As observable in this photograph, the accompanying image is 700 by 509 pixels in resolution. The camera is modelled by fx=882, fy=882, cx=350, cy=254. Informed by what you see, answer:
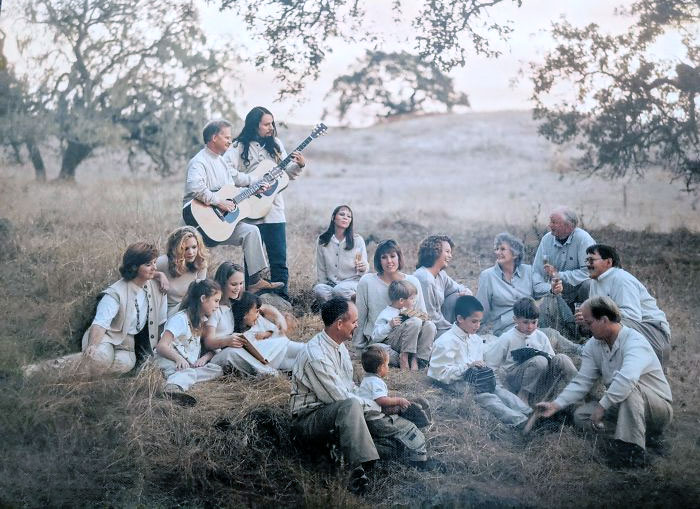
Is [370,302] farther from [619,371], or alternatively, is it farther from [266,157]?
[619,371]

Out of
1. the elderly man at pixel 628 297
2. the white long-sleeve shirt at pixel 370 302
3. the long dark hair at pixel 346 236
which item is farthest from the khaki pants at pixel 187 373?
the elderly man at pixel 628 297

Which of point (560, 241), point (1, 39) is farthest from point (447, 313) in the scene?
point (1, 39)

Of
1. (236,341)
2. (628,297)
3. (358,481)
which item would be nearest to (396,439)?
(358,481)

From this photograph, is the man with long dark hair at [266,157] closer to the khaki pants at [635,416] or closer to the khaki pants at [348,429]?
the khaki pants at [348,429]

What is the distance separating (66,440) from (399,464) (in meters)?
1.95

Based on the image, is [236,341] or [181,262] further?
[181,262]

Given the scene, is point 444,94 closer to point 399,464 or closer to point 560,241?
point 560,241

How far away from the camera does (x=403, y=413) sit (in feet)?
17.2

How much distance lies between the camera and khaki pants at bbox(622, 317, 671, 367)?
598 cm

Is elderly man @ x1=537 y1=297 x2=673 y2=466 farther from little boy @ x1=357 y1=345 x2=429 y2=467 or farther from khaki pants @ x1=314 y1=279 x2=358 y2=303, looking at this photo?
khaki pants @ x1=314 y1=279 x2=358 y2=303

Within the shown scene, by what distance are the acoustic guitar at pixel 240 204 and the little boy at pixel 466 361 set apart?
204 cm

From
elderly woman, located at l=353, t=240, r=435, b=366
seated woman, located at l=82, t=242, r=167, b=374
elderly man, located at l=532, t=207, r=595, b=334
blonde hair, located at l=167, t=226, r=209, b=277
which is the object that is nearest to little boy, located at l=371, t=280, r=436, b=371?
elderly woman, located at l=353, t=240, r=435, b=366

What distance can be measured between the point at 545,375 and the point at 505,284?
47.7 inches

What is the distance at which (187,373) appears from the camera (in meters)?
5.70
